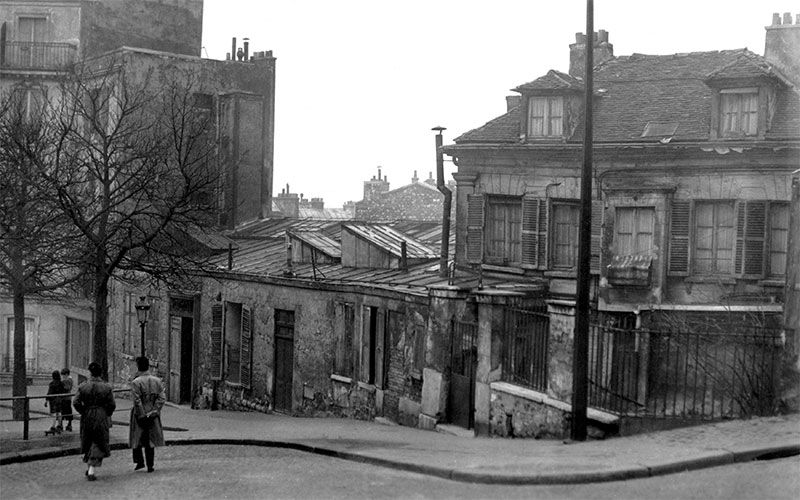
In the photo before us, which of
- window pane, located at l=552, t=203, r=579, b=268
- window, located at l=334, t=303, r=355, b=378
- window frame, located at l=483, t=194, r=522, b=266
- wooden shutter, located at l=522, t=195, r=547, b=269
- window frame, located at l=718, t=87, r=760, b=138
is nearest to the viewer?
window frame, located at l=718, t=87, r=760, b=138

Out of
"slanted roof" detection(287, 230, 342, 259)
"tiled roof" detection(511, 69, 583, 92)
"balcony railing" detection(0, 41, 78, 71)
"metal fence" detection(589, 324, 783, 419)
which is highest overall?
"balcony railing" detection(0, 41, 78, 71)

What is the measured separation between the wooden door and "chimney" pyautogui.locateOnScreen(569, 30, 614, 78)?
1002 centimetres

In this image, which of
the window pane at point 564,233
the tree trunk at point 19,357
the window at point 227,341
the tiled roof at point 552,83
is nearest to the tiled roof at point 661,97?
the tiled roof at point 552,83

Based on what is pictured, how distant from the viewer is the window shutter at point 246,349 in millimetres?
28672

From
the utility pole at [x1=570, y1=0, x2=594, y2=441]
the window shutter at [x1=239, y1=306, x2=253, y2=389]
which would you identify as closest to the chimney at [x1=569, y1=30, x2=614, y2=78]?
the window shutter at [x1=239, y1=306, x2=253, y2=389]

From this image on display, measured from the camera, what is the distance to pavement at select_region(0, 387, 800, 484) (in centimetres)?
1247

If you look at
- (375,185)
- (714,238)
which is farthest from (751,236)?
(375,185)

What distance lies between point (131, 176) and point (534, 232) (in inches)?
358

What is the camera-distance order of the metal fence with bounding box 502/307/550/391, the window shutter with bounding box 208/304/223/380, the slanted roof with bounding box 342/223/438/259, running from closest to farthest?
the metal fence with bounding box 502/307/550/391 → the slanted roof with bounding box 342/223/438/259 → the window shutter with bounding box 208/304/223/380

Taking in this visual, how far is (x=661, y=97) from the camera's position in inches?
1017

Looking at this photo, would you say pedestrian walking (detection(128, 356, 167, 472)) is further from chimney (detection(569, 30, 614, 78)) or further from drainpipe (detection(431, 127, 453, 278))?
chimney (detection(569, 30, 614, 78))

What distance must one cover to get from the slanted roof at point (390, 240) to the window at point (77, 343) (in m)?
14.1

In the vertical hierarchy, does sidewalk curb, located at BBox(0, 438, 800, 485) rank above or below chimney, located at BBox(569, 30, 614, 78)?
below

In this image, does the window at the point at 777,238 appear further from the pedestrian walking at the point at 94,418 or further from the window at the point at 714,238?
the pedestrian walking at the point at 94,418
